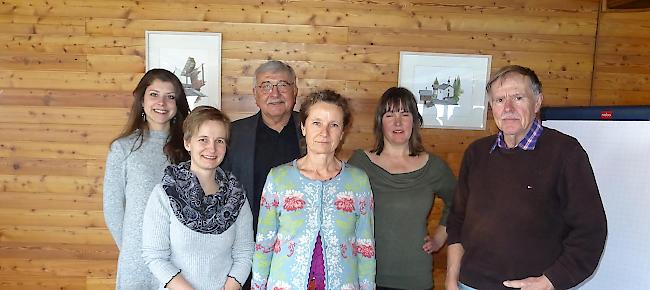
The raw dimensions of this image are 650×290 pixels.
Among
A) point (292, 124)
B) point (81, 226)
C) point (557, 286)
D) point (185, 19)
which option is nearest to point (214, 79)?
point (185, 19)

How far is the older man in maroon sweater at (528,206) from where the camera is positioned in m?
1.46

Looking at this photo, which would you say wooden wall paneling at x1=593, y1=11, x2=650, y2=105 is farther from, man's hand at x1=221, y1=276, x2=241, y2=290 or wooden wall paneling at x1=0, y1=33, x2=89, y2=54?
wooden wall paneling at x1=0, y1=33, x2=89, y2=54

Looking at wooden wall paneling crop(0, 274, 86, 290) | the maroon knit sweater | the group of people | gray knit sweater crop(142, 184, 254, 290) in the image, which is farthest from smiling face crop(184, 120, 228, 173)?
wooden wall paneling crop(0, 274, 86, 290)

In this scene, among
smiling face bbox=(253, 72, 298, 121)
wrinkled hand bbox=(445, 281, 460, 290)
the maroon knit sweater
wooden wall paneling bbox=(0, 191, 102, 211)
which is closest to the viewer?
the maroon knit sweater

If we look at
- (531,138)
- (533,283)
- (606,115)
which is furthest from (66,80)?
(606,115)

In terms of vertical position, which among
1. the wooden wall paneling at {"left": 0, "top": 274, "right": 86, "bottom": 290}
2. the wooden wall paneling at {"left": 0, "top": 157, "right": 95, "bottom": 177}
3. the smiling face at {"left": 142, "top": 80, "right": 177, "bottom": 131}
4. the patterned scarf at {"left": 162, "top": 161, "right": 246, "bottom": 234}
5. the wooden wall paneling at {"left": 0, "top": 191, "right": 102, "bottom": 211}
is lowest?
the wooden wall paneling at {"left": 0, "top": 274, "right": 86, "bottom": 290}

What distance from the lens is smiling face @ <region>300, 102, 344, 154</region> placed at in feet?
5.28

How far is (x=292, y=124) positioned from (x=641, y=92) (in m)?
2.56

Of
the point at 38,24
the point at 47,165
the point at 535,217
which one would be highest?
the point at 38,24

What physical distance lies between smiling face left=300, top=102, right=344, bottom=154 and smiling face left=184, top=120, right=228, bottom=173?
1.13 ft

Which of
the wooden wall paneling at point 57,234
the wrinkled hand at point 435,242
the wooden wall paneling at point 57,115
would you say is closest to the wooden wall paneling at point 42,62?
the wooden wall paneling at point 57,115

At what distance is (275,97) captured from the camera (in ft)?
7.13

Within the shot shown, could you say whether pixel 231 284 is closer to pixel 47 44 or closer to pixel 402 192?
pixel 402 192

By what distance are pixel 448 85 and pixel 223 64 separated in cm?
153
